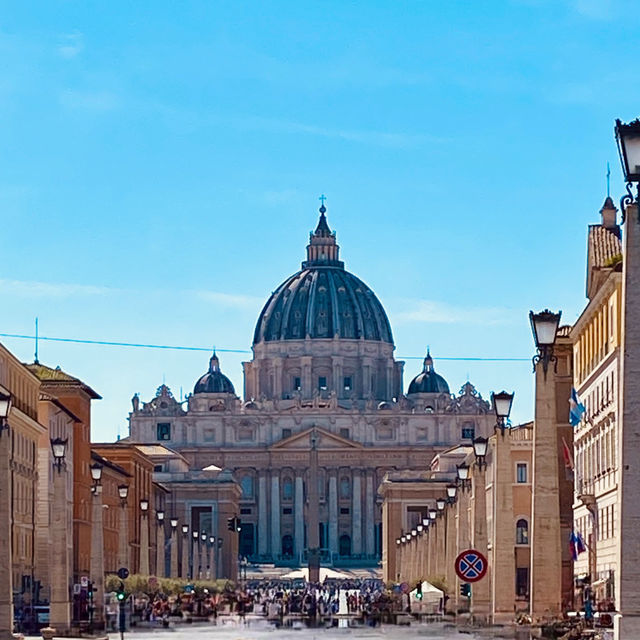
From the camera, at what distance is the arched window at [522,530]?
4513 inches

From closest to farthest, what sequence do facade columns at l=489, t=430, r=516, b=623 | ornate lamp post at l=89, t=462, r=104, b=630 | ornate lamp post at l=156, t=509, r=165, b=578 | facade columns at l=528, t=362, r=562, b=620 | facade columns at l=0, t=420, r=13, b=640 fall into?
facade columns at l=528, t=362, r=562, b=620
facade columns at l=0, t=420, r=13, b=640
facade columns at l=489, t=430, r=516, b=623
ornate lamp post at l=89, t=462, r=104, b=630
ornate lamp post at l=156, t=509, r=165, b=578

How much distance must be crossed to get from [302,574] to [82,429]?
302 ft

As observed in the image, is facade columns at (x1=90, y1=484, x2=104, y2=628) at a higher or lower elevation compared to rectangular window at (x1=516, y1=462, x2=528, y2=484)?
lower

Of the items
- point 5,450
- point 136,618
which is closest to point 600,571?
point 136,618

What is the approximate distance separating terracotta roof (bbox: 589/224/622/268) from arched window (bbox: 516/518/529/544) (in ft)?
140

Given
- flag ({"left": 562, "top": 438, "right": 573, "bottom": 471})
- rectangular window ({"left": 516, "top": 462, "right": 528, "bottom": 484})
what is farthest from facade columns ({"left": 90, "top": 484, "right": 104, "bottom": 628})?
rectangular window ({"left": 516, "top": 462, "right": 528, "bottom": 484})

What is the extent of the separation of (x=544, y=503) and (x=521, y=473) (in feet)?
259

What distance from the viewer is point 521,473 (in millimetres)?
113250

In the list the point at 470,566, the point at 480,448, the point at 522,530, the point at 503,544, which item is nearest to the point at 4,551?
the point at 470,566

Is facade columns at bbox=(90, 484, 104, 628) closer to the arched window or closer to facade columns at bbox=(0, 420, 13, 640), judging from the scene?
facade columns at bbox=(0, 420, 13, 640)

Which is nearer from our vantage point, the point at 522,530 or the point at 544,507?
the point at 544,507

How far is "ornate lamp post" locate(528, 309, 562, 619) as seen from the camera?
34781mm

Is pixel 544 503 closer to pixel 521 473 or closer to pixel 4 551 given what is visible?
pixel 4 551

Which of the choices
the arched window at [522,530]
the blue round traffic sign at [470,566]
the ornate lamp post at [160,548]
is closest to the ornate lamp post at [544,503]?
the blue round traffic sign at [470,566]
